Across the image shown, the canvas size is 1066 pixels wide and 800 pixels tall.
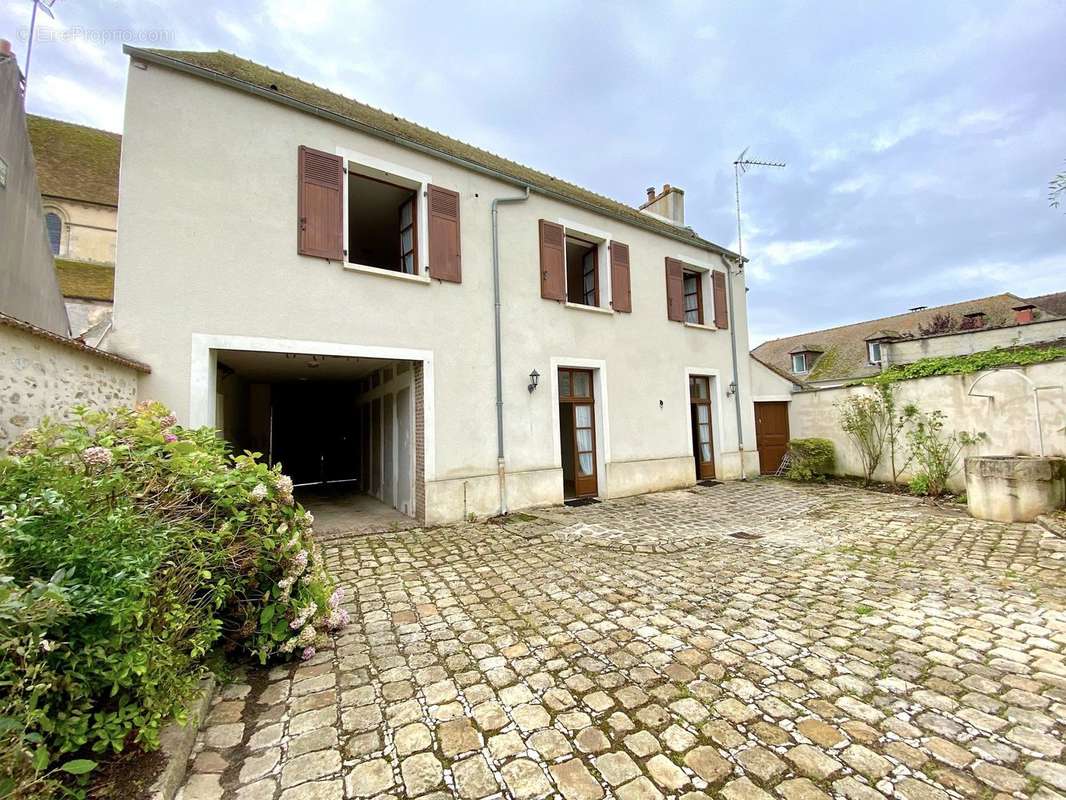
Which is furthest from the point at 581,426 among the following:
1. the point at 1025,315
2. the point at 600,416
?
the point at 1025,315

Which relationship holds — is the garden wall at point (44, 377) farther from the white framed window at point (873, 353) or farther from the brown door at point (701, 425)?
the white framed window at point (873, 353)

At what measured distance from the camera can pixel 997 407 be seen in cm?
791

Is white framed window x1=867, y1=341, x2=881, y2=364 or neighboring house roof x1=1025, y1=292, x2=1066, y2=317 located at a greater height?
neighboring house roof x1=1025, y1=292, x2=1066, y2=317

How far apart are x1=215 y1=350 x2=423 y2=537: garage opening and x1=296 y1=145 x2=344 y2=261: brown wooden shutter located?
1501 mm

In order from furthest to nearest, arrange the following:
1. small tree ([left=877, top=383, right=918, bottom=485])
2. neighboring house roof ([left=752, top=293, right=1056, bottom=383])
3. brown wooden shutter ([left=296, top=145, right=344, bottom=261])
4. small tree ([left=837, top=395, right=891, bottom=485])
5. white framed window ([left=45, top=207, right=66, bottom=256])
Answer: neighboring house roof ([left=752, top=293, right=1056, bottom=383]) < white framed window ([left=45, top=207, right=66, bottom=256]) < small tree ([left=837, top=395, right=891, bottom=485]) < small tree ([left=877, top=383, right=918, bottom=485]) < brown wooden shutter ([left=296, top=145, right=344, bottom=261])

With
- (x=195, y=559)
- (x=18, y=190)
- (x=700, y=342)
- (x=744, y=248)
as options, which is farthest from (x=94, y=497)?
(x=744, y=248)

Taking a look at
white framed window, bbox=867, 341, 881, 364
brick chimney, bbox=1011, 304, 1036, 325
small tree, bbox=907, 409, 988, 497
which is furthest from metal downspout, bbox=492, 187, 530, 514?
brick chimney, bbox=1011, 304, 1036, 325

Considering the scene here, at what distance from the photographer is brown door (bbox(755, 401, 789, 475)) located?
1144 centimetres

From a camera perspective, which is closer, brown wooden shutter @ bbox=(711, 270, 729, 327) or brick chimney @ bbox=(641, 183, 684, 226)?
brown wooden shutter @ bbox=(711, 270, 729, 327)

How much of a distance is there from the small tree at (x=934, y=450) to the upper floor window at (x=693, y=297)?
4945mm

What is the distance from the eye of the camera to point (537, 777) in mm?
1794

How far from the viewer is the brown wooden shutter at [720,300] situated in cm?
1066

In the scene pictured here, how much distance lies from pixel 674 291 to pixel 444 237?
5.59 metres

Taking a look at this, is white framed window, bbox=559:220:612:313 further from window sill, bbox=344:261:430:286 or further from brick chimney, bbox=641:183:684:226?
brick chimney, bbox=641:183:684:226
